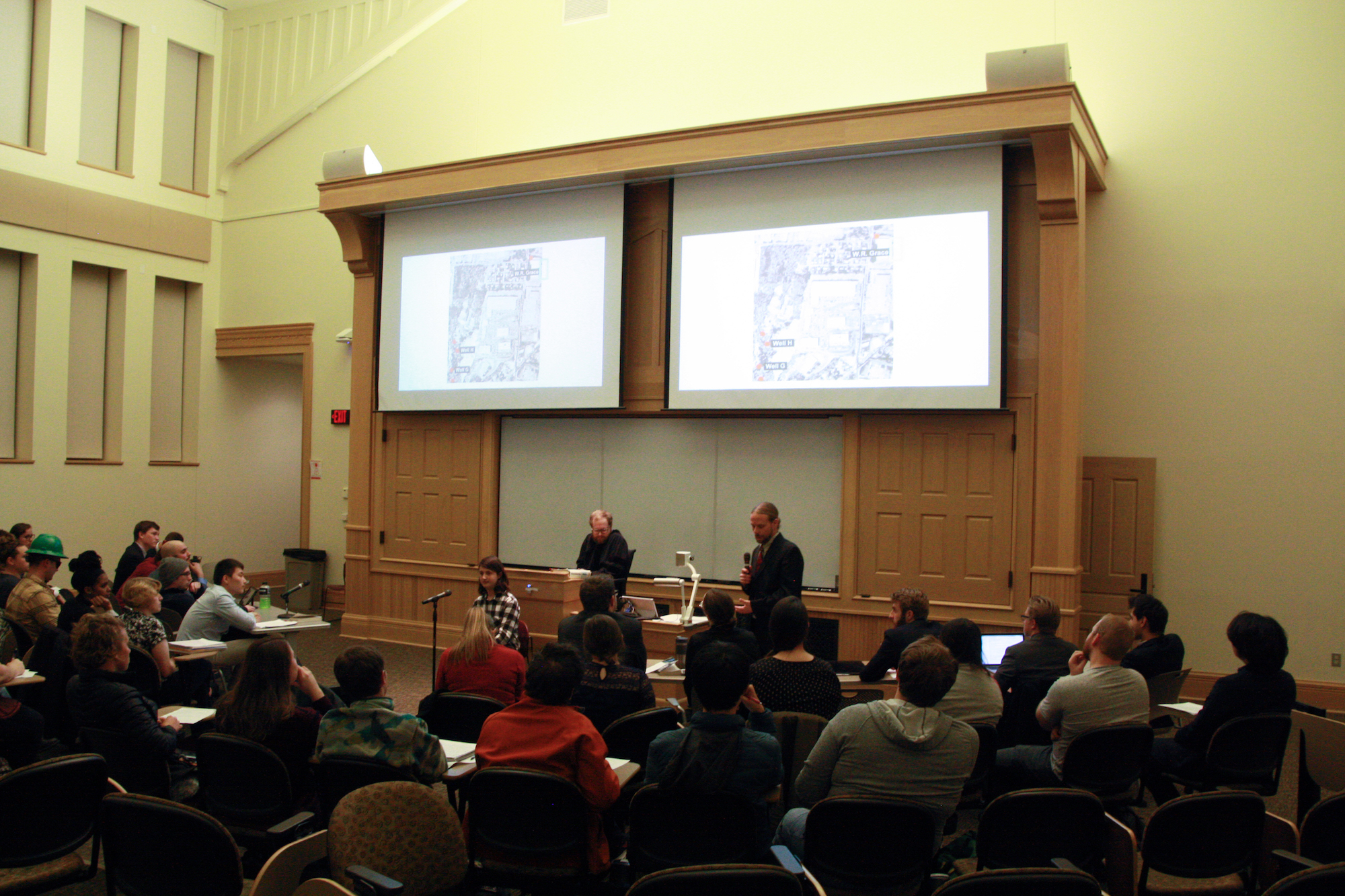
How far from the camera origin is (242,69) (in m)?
10.5

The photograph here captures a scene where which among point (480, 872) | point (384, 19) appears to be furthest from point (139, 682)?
point (384, 19)

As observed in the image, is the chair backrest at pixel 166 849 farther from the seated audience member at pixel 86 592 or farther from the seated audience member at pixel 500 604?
the seated audience member at pixel 500 604

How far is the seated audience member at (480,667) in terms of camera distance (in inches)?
152

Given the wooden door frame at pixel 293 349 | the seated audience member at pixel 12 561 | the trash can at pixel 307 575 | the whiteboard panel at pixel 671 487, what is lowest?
the trash can at pixel 307 575

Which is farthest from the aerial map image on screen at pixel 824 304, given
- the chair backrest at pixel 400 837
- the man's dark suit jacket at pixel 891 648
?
the chair backrest at pixel 400 837

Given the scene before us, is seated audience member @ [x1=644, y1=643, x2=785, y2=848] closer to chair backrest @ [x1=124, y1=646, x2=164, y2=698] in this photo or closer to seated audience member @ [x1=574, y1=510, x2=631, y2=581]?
chair backrest @ [x1=124, y1=646, x2=164, y2=698]

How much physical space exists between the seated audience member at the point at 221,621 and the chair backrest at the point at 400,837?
3235mm

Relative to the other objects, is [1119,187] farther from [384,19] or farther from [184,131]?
[184,131]

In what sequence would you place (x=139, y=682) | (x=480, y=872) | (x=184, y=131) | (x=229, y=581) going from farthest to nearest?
(x=184, y=131) → (x=229, y=581) → (x=139, y=682) → (x=480, y=872)

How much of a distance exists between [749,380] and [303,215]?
19.5 ft

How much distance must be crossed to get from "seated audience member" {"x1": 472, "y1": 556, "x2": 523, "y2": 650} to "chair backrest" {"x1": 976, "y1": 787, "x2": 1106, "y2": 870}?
3198mm

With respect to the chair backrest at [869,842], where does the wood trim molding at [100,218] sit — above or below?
above

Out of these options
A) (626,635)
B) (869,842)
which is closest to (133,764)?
(626,635)

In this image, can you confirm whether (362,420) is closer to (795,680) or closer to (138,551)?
(138,551)
